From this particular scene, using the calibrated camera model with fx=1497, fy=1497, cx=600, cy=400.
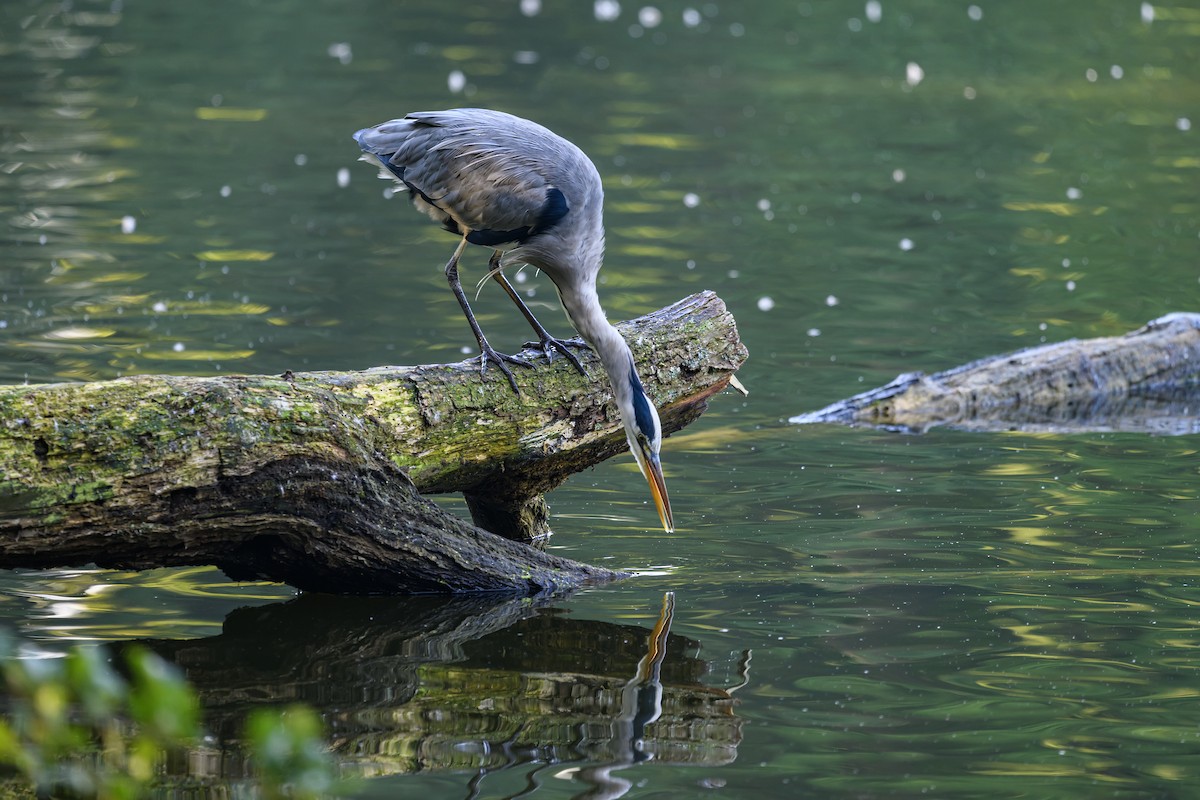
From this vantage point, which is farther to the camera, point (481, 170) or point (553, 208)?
point (481, 170)

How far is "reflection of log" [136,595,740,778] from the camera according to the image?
4.56m

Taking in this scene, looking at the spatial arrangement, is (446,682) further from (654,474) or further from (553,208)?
(553,208)

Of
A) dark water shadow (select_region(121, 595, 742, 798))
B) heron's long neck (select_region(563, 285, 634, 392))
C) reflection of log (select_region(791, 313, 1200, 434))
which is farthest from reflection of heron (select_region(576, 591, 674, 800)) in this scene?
reflection of log (select_region(791, 313, 1200, 434))

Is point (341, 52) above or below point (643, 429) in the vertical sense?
above

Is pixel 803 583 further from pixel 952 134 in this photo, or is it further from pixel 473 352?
pixel 952 134

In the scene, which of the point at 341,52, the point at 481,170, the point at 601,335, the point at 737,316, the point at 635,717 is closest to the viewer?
the point at 635,717

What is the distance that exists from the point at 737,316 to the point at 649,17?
14070 millimetres

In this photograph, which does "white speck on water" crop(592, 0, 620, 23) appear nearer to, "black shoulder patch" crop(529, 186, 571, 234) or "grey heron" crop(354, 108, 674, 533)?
"grey heron" crop(354, 108, 674, 533)

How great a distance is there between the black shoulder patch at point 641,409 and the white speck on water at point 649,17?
1864 centimetres

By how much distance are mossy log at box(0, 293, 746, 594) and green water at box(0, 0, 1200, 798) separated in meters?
0.29

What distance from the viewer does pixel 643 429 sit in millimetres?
5820

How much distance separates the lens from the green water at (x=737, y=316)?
485cm

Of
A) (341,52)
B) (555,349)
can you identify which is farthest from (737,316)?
(341,52)

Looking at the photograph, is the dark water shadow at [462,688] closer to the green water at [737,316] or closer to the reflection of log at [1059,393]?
the green water at [737,316]
